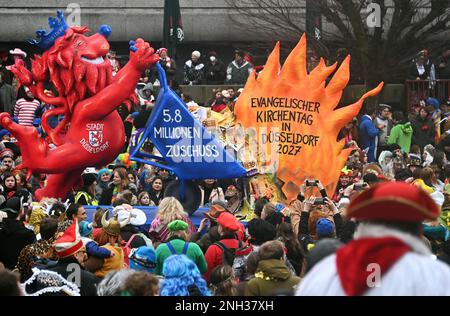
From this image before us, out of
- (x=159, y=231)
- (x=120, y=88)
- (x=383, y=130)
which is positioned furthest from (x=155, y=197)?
(x=383, y=130)

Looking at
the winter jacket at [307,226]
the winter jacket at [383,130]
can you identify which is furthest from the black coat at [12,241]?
the winter jacket at [383,130]

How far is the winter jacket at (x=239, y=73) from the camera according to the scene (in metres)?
21.4

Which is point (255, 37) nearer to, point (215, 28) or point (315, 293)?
point (215, 28)

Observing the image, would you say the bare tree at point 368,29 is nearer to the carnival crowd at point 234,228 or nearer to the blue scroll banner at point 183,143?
the carnival crowd at point 234,228

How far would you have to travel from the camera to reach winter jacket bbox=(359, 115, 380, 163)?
18.5 m

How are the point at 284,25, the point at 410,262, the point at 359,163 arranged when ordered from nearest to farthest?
the point at 410,262 → the point at 359,163 → the point at 284,25

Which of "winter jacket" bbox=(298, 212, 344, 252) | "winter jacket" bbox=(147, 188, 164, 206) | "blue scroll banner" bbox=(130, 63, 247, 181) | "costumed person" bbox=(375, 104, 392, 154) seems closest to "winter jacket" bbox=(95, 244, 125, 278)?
"winter jacket" bbox=(298, 212, 344, 252)

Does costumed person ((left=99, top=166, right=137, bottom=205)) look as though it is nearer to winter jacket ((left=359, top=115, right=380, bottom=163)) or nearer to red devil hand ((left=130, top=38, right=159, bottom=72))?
red devil hand ((left=130, top=38, right=159, bottom=72))

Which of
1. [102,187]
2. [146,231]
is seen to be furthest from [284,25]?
[146,231]

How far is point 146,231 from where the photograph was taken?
427 inches

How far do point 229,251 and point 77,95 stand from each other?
3.72 meters

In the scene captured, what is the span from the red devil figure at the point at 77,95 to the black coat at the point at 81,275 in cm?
442

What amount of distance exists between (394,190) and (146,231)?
645 centimetres
